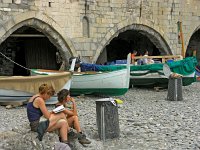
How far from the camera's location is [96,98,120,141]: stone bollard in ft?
18.3

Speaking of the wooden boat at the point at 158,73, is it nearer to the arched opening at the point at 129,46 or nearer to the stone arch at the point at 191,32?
the arched opening at the point at 129,46

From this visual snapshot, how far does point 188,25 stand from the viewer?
51.5ft

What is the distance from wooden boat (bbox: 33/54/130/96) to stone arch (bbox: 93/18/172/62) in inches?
111

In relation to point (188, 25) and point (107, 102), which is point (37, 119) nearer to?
point (107, 102)

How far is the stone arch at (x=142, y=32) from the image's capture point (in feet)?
43.0

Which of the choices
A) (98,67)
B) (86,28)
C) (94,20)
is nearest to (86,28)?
(86,28)

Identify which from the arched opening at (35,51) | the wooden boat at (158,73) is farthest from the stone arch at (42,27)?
the arched opening at (35,51)

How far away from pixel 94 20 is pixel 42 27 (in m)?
1.94

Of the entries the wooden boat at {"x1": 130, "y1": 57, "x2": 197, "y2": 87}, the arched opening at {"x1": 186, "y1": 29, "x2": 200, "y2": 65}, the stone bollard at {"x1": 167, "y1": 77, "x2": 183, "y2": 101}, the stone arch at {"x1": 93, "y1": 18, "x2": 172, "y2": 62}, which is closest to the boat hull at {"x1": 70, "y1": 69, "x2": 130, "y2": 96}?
the stone bollard at {"x1": 167, "y1": 77, "x2": 183, "y2": 101}

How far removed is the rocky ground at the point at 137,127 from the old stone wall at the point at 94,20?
9.30 feet

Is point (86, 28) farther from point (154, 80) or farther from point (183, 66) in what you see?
point (183, 66)

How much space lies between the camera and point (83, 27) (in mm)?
12641

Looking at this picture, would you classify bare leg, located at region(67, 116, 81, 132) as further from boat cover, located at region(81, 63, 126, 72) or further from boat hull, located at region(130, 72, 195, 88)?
boat hull, located at region(130, 72, 195, 88)

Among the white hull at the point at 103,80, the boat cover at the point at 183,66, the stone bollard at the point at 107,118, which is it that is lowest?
the stone bollard at the point at 107,118
